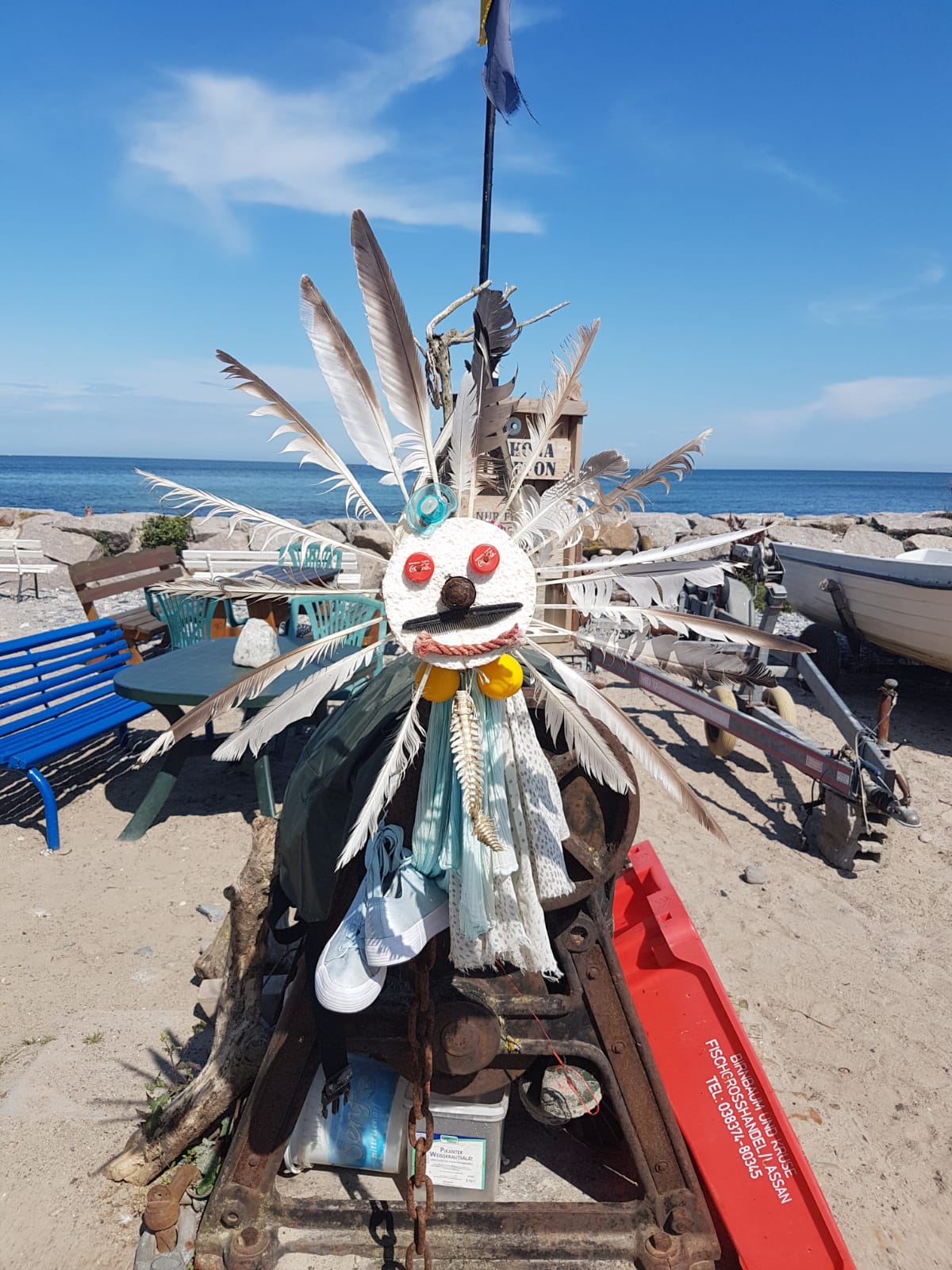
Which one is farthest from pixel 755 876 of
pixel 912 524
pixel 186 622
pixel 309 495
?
pixel 309 495

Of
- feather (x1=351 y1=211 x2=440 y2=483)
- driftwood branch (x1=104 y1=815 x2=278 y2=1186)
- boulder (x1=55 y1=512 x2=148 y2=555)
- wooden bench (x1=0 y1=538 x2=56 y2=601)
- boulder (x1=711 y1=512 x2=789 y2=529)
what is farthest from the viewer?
boulder (x1=55 y1=512 x2=148 y2=555)

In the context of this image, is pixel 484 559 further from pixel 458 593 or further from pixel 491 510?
pixel 491 510

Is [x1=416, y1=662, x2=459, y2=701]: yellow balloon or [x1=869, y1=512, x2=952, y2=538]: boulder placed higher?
[x1=416, y1=662, x2=459, y2=701]: yellow balloon

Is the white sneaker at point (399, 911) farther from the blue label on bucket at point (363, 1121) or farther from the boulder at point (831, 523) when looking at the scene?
the boulder at point (831, 523)

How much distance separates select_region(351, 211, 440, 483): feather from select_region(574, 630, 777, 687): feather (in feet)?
2.17

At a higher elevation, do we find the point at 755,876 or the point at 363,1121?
the point at 363,1121

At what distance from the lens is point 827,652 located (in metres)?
8.27

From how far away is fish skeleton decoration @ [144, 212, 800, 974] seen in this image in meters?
1.85

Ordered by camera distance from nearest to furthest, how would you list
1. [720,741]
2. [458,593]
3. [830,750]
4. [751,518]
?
1. [458,593]
2. [830,750]
3. [720,741]
4. [751,518]

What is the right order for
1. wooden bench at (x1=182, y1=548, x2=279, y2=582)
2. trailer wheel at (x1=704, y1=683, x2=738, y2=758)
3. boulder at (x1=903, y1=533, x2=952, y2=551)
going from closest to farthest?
trailer wheel at (x1=704, y1=683, x2=738, y2=758), wooden bench at (x1=182, y1=548, x2=279, y2=582), boulder at (x1=903, y1=533, x2=952, y2=551)

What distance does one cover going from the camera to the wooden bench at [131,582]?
7.57 meters

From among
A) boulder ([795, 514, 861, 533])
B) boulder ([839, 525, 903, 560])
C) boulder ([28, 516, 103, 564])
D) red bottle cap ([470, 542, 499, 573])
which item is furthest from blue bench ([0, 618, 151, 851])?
boulder ([795, 514, 861, 533])

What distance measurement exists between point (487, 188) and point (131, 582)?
6.60 m

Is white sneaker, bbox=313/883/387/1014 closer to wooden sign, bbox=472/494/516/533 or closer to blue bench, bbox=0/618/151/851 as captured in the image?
wooden sign, bbox=472/494/516/533
